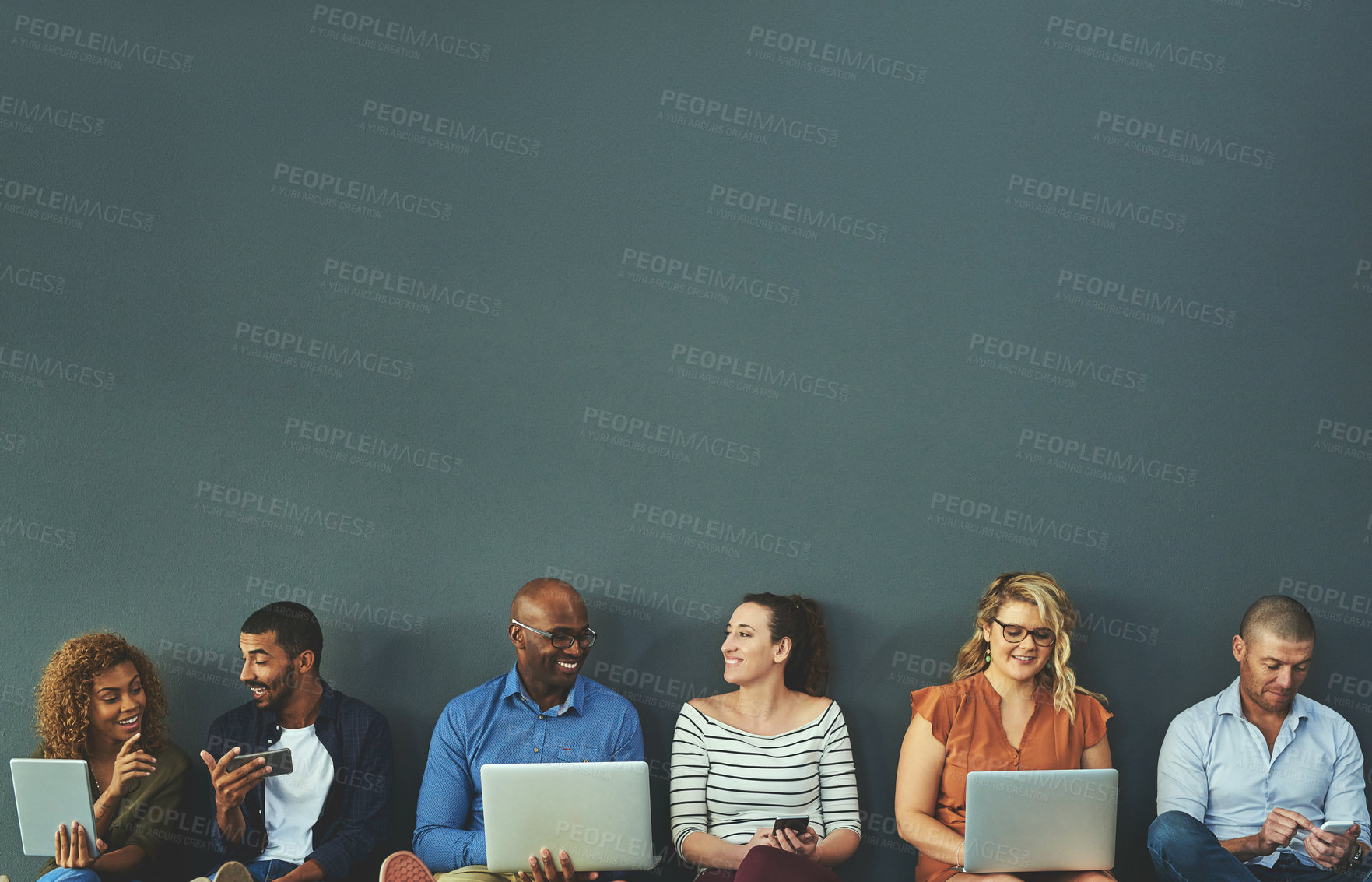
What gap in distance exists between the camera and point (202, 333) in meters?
3.92

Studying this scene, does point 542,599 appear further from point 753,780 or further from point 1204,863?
point 1204,863

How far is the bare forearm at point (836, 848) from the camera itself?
3.38m

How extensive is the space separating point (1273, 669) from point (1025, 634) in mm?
867

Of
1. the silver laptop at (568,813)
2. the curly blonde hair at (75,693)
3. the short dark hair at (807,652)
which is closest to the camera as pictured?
the silver laptop at (568,813)

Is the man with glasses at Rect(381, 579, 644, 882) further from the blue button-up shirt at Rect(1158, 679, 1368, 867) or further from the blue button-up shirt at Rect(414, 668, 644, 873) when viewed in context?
the blue button-up shirt at Rect(1158, 679, 1368, 867)

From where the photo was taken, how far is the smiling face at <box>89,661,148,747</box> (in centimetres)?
346

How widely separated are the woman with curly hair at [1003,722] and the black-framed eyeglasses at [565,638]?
111 centimetres

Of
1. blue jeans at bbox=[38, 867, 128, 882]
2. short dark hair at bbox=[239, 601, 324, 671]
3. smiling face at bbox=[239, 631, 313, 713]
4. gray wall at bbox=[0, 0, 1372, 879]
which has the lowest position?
blue jeans at bbox=[38, 867, 128, 882]

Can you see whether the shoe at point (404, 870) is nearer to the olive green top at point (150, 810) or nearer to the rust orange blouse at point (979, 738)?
the olive green top at point (150, 810)

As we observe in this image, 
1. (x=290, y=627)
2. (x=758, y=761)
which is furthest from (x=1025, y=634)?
(x=290, y=627)

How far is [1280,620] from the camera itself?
3605mm

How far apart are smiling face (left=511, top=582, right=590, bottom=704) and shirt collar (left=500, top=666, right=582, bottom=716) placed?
29 millimetres

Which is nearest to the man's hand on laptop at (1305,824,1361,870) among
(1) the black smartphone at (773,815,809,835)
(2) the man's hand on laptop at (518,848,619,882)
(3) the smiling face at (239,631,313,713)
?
(1) the black smartphone at (773,815,809,835)

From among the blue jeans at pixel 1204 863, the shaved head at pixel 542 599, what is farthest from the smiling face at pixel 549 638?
the blue jeans at pixel 1204 863
